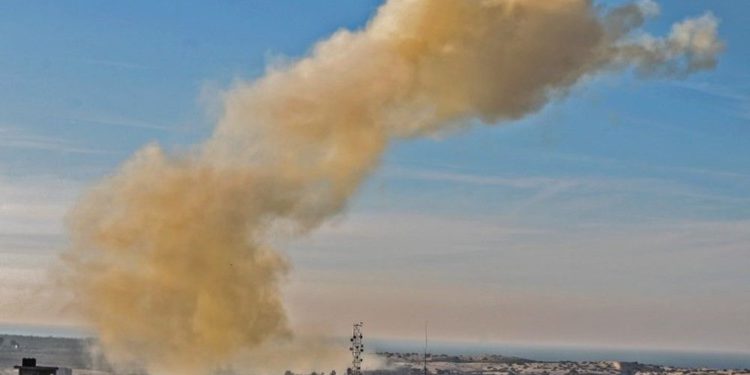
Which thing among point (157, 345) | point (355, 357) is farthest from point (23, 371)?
point (355, 357)

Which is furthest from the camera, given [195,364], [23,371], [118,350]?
[118,350]

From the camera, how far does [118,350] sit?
12900 centimetres

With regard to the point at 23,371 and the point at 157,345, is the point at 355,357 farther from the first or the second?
the point at 23,371

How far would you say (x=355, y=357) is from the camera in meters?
118

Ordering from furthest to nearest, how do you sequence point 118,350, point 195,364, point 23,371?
1. point 118,350
2. point 195,364
3. point 23,371

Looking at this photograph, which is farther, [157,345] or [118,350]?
[118,350]

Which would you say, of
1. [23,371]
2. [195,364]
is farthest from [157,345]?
[23,371]

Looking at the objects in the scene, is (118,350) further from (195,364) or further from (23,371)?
(23,371)

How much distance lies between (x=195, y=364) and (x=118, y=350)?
53.0 feet

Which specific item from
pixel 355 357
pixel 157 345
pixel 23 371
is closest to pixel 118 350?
pixel 157 345

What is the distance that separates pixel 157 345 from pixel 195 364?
402cm

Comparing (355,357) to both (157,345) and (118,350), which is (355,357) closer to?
(157,345)

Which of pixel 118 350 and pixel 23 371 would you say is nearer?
pixel 23 371

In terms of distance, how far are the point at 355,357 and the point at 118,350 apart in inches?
1060
